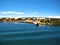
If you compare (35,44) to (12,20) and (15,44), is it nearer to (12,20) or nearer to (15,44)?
(15,44)

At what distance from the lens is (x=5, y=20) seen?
76562 millimetres

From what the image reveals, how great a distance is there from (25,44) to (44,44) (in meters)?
1.36

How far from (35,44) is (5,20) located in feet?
218

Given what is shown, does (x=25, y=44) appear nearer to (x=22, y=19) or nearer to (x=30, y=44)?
(x=30, y=44)

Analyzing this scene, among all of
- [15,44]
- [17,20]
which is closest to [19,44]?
[15,44]

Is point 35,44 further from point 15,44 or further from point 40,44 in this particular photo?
point 15,44

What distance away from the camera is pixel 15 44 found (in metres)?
11.3

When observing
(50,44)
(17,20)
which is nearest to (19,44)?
(50,44)

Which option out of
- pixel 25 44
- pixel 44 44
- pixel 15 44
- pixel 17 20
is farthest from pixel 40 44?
pixel 17 20

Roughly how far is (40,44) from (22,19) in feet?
214

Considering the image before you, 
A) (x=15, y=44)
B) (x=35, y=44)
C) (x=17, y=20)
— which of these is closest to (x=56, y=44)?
(x=35, y=44)

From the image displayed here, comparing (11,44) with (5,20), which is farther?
(5,20)

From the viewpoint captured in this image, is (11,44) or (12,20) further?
(12,20)

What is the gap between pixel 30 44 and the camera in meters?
11.3
